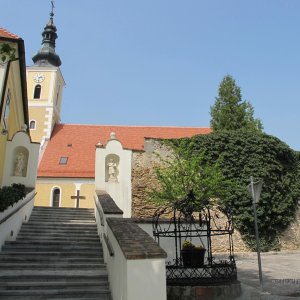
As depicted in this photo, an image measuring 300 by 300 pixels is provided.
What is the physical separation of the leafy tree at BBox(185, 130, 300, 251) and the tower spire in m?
24.1

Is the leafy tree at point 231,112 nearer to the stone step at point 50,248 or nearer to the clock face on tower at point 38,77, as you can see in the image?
the stone step at point 50,248

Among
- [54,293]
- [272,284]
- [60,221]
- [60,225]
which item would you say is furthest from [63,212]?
[272,284]

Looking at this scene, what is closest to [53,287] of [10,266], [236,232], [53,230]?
[10,266]

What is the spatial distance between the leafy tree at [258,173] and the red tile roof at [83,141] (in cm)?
890

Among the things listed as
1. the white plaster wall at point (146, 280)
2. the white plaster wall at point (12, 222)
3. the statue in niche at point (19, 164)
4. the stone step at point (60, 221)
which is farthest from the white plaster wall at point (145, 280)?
the statue in niche at point (19, 164)

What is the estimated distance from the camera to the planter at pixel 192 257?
6648 mm

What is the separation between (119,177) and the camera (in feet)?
55.6

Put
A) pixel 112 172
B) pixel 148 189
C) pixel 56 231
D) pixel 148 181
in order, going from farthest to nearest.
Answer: pixel 148 181
pixel 148 189
pixel 112 172
pixel 56 231

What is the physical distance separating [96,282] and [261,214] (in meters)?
13.8

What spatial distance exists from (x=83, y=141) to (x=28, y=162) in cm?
1668

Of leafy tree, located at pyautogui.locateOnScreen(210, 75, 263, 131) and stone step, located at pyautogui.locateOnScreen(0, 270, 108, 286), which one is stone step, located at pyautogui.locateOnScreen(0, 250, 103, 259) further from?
leafy tree, located at pyautogui.locateOnScreen(210, 75, 263, 131)

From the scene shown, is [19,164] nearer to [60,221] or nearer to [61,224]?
[60,221]

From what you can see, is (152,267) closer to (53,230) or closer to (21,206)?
(53,230)

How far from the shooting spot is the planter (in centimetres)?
665
